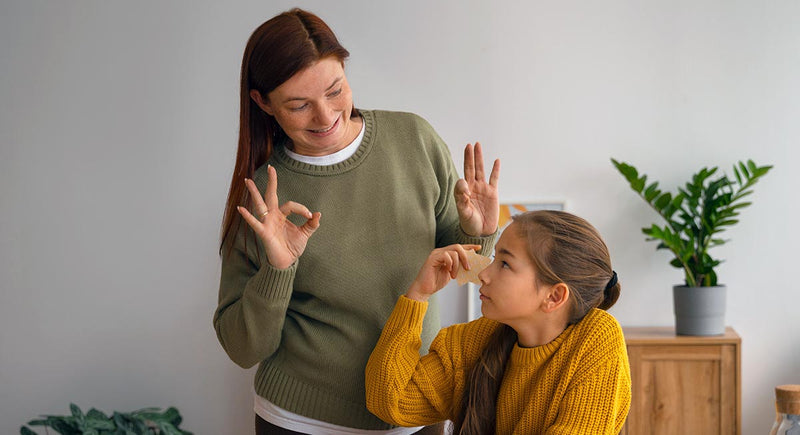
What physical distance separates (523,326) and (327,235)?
1.30ft

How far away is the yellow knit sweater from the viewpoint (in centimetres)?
135

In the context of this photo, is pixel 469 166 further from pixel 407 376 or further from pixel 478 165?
pixel 407 376

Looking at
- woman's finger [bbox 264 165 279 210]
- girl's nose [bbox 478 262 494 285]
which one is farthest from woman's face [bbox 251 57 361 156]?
girl's nose [bbox 478 262 494 285]

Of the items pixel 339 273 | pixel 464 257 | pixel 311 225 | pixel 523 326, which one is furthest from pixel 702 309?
pixel 311 225

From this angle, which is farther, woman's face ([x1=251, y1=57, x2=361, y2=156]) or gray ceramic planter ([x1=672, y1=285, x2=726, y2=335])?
gray ceramic planter ([x1=672, y1=285, x2=726, y2=335])

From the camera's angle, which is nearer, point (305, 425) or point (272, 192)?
point (272, 192)

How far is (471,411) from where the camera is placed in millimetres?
1443

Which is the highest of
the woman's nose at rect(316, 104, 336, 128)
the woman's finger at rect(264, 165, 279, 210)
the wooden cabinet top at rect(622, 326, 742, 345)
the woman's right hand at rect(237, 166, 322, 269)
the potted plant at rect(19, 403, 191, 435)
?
the woman's nose at rect(316, 104, 336, 128)

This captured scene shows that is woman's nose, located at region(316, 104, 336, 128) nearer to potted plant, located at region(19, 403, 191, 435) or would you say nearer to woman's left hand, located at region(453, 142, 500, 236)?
woman's left hand, located at region(453, 142, 500, 236)

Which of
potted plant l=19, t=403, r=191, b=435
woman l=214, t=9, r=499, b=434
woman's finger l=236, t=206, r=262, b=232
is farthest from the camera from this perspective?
potted plant l=19, t=403, r=191, b=435

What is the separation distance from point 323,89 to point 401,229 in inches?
11.7

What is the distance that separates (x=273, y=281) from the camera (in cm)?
137

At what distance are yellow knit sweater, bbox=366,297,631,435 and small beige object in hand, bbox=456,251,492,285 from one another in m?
0.10

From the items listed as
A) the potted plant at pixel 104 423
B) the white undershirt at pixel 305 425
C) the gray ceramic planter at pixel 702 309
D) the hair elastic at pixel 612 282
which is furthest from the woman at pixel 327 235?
the gray ceramic planter at pixel 702 309
